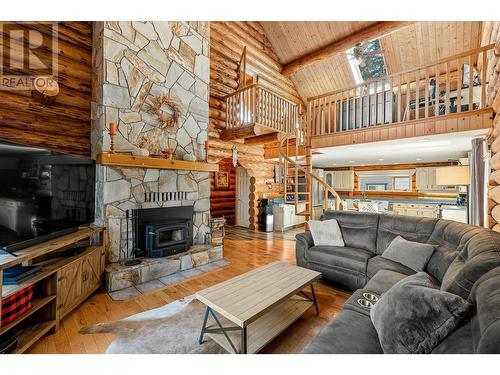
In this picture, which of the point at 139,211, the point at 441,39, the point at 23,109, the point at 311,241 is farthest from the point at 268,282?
the point at 441,39

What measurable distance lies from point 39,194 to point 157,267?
1619 millimetres

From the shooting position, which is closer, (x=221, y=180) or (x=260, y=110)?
(x=260, y=110)

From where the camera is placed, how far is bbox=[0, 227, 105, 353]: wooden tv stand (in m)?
1.67

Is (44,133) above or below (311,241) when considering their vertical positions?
above

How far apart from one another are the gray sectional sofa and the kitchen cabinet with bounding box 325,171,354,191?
19.4 ft

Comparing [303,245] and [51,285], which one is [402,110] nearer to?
[303,245]

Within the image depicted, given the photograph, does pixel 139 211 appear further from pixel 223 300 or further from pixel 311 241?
pixel 311 241

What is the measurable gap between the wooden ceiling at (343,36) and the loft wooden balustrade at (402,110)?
643mm

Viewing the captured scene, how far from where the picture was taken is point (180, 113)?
3.75m

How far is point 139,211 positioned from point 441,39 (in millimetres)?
7845

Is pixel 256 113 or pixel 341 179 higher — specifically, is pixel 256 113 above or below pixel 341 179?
above

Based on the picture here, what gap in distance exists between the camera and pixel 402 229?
2.84 metres

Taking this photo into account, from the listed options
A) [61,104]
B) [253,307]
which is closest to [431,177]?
[253,307]

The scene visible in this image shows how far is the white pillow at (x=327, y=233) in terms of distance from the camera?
315cm
